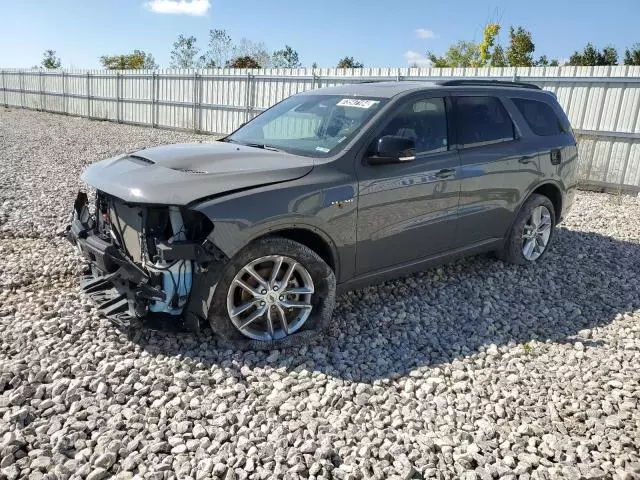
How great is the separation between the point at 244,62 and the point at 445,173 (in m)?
37.0

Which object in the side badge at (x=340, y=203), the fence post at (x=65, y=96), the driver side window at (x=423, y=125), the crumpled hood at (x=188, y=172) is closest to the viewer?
the crumpled hood at (x=188, y=172)

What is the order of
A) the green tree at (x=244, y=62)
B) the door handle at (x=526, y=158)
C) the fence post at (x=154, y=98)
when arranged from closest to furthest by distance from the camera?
the door handle at (x=526, y=158)
the fence post at (x=154, y=98)
the green tree at (x=244, y=62)

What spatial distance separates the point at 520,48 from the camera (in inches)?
1289

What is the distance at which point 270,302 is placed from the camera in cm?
379

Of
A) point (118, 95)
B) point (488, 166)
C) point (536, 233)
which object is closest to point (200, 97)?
point (118, 95)

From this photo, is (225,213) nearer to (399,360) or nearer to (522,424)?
(399,360)

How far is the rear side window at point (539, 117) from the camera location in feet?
18.5

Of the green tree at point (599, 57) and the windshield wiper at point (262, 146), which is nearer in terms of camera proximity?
the windshield wiper at point (262, 146)

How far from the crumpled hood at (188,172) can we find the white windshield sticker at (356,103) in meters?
0.82

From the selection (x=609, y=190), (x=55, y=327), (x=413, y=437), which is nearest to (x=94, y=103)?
(x=609, y=190)

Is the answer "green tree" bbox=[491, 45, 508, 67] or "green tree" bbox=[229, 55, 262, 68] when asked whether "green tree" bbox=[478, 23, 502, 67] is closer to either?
"green tree" bbox=[491, 45, 508, 67]

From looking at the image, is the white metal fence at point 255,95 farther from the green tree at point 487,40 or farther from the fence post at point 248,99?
the green tree at point 487,40

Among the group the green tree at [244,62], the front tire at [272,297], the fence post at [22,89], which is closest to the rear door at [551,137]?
the front tire at [272,297]

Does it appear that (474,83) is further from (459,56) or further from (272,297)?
(459,56)
